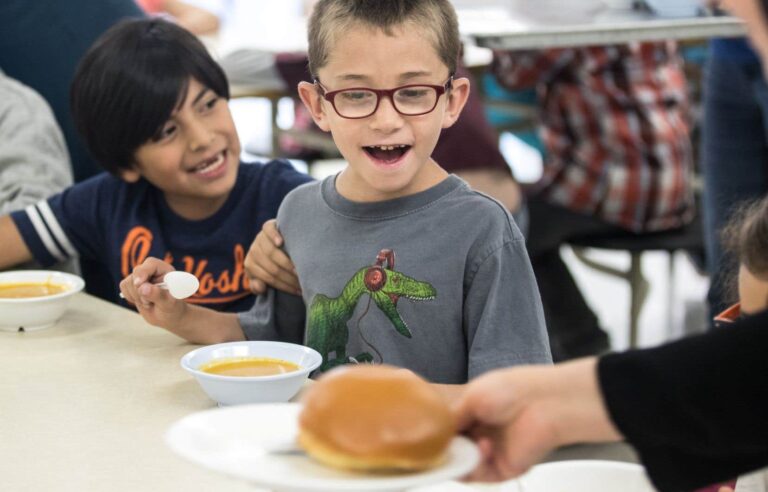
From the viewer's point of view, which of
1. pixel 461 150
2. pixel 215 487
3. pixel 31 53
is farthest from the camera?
pixel 461 150

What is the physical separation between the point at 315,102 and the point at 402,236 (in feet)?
0.76

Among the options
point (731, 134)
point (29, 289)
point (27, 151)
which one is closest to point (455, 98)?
point (29, 289)

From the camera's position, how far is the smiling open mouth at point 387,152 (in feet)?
4.64

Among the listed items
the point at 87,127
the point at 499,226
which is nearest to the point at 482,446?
the point at 499,226

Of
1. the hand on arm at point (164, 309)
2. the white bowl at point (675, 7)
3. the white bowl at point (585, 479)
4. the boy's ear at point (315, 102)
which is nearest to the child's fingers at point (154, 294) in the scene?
the hand on arm at point (164, 309)

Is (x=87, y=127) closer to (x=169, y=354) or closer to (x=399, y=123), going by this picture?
(x=169, y=354)

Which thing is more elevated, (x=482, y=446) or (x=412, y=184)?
(x=412, y=184)

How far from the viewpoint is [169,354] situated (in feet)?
4.80

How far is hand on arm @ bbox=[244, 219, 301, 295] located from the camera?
5.19 ft

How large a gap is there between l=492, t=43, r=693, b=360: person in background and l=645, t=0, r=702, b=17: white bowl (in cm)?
11

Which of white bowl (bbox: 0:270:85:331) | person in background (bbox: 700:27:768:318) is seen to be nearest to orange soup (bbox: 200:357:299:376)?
white bowl (bbox: 0:270:85:331)

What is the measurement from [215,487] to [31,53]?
60.8 inches

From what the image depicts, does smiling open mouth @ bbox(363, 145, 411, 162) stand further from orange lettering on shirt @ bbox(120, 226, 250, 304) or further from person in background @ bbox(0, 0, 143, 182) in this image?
person in background @ bbox(0, 0, 143, 182)

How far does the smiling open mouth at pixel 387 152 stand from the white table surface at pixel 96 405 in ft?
1.18
